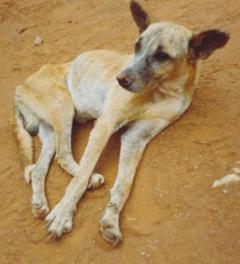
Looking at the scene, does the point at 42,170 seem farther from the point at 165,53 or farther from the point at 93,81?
the point at 165,53

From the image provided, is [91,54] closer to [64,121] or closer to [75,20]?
[64,121]

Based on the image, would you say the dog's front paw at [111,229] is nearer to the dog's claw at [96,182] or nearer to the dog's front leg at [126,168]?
the dog's front leg at [126,168]

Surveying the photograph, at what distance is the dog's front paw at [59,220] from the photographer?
365 cm

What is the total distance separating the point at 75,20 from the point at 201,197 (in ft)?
14.0

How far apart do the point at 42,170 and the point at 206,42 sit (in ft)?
6.13

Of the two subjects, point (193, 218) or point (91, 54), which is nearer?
point (193, 218)

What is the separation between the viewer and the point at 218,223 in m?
3.52

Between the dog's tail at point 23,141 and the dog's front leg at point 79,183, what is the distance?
70cm

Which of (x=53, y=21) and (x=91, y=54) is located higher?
(x=91, y=54)

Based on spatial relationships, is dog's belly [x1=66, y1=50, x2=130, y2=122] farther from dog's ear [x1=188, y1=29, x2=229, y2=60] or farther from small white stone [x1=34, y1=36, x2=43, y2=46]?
small white stone [x1=34, y1=36, x2=43, y2=46]

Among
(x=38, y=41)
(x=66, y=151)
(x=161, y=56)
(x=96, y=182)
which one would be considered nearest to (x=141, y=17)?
(x=161, y=56)

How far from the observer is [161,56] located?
404cm

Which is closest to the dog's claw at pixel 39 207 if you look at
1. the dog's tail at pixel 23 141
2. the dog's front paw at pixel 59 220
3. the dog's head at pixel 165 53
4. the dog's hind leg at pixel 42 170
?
the dog's hind leg at pixel 42 170

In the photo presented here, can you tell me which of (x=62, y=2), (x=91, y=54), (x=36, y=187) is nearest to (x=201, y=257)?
(x=36, y=187)
